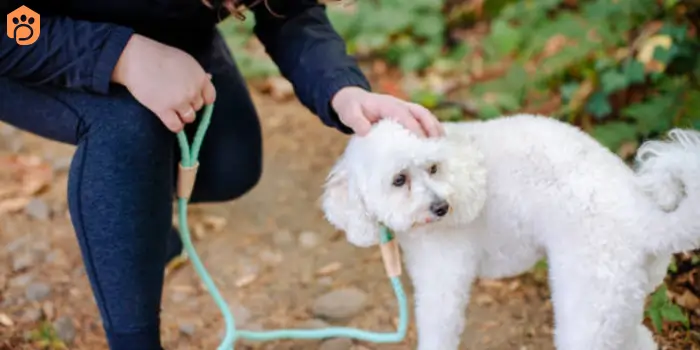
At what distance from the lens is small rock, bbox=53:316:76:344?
186cm

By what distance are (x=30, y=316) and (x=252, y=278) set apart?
1.57ft

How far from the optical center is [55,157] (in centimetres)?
255

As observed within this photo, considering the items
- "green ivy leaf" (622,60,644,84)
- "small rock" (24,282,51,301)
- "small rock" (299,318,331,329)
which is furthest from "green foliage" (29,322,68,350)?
"green ivy leaf" (622,60,644,84)

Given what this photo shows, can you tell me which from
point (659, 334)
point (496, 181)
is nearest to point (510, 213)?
point (496, 181)

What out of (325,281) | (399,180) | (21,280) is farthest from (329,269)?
(399,180)

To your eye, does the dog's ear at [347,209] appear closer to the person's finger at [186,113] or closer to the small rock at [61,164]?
the person's finger at [186,113]

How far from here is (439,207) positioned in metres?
1.33

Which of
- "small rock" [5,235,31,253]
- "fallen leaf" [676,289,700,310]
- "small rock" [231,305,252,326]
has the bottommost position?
"small rock" [5,235,31,253]

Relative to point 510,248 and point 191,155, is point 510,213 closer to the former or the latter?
point 510,248

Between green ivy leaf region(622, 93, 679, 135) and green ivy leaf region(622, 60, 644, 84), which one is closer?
green ivy leaf region(622, 93, 679, 135)

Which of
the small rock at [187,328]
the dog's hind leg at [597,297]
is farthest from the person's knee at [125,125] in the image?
the dog's hind leg at [597,297]

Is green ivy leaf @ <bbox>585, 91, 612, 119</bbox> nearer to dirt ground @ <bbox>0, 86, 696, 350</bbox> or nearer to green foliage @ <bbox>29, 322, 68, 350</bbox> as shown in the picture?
dirt ground @ <bbox>0, 86, 696, 350</bbox>

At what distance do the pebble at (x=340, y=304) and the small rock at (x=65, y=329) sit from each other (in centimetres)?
50

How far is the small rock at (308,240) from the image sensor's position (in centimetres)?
221
